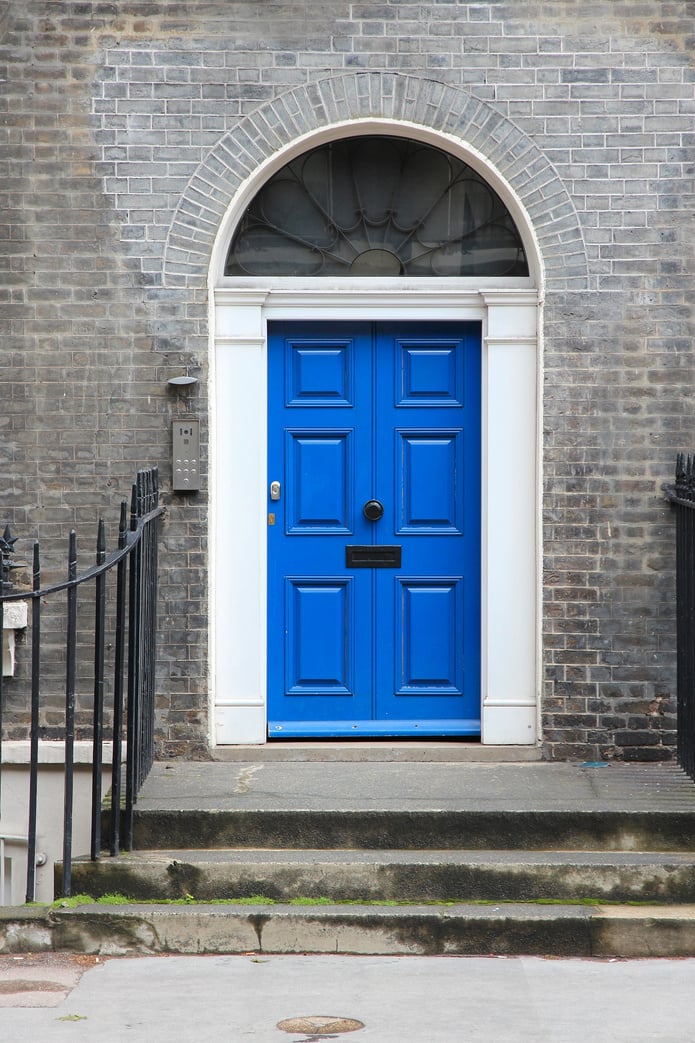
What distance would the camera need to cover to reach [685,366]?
6746 millimetres

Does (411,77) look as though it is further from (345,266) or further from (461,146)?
(345,266)

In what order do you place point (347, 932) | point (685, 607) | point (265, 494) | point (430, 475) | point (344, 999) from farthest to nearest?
point (430, 475) < point (265, 494) < point (685, 607) < point (347, 932) < point (344, 999)

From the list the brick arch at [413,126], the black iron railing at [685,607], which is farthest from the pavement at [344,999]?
the brick arch at [413,126]

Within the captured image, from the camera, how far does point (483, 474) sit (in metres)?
6.95

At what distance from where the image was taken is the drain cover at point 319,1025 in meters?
4.14

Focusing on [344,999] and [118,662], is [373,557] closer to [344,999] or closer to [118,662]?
[118,662]

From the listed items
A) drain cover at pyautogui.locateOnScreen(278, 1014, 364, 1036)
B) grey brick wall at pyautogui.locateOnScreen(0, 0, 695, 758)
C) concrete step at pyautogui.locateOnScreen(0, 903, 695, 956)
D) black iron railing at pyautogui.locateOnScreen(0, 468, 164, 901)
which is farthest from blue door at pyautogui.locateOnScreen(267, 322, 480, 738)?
drain cover at pyautogui.locateOnScreen(278, 1014, 364, 1036)

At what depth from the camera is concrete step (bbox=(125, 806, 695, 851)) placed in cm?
552

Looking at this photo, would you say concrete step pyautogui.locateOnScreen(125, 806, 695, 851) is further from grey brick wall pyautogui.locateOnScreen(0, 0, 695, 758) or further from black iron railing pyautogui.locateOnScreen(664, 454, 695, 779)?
grey brick wall pyautogui.locateOnScreen(0, 0, 695, 758)

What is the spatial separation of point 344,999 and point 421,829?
3.88 ft

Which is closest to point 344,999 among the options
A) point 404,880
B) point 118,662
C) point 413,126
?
point 404,880

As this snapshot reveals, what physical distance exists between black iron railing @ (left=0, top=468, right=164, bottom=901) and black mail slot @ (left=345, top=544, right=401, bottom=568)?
3.62 feet

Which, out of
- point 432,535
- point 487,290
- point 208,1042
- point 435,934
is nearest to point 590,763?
point 432,535

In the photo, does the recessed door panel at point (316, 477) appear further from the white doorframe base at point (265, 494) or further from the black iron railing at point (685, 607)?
the black iron railing at point (685, 607)
